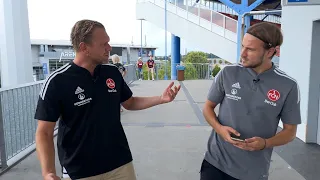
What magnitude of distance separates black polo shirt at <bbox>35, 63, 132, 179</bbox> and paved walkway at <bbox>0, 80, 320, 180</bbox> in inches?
86.6

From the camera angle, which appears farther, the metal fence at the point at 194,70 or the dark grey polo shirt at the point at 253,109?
the metal fence at the point at 194,70

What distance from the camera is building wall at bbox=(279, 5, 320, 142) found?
534cm

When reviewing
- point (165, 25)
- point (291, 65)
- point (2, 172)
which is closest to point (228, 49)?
point (165, 25)

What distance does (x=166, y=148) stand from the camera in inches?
210

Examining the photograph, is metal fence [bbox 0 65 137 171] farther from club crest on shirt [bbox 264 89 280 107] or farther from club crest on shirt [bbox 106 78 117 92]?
club crest on shirt [bbox 264 89 280 107]

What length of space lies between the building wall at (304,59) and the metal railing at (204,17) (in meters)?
11.5

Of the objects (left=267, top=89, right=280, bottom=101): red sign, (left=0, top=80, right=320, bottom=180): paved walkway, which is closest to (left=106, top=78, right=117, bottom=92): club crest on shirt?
(left=267, top=89, right=280, bottom=101): red sign

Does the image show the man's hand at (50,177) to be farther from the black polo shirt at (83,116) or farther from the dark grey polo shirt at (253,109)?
the dark grey polo shirt at (253,109)

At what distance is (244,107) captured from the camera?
1994mm

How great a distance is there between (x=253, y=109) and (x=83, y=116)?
114 cm

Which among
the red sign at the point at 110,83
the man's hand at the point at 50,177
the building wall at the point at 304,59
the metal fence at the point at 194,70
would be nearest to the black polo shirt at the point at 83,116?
the red sign at the point at 110,83

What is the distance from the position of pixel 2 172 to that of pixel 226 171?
11.5 ft

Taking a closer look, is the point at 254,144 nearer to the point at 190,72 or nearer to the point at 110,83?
the point at 110,83

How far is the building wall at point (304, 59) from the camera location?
210 inches
